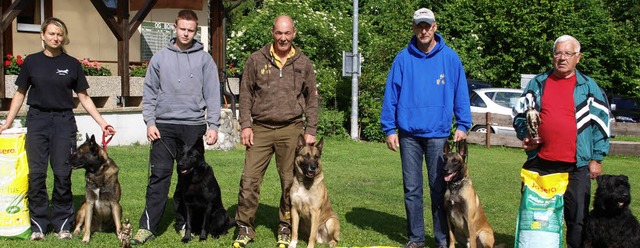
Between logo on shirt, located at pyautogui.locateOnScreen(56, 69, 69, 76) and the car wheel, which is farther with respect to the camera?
the car wheel

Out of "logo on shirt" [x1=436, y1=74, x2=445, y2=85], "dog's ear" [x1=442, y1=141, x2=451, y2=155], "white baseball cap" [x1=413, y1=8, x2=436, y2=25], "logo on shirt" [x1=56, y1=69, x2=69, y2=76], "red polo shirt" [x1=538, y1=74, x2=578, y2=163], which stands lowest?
"dog's ear" [x1=442, y1=141, x2=451, y2=155]

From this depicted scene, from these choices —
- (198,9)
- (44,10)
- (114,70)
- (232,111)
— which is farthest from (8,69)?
(198,9)

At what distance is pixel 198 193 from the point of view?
5.81 metres

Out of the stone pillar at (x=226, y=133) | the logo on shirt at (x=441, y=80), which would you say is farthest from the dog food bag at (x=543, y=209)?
the stone pillar at (x=226, y=133)

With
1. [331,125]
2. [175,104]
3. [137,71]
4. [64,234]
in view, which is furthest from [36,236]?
[331,125]

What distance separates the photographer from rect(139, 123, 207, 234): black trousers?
571 cm

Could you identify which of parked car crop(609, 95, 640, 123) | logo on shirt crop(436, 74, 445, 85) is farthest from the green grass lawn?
parked car crop(609, 95, 640, 123)

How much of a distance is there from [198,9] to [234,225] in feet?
34.7

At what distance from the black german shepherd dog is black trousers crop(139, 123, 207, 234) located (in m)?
0.10

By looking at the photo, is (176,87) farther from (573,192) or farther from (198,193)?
(573,192)

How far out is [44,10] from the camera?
13.3m

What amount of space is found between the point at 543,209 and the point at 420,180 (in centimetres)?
112

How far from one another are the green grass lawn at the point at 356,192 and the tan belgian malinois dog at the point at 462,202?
2.25 ft

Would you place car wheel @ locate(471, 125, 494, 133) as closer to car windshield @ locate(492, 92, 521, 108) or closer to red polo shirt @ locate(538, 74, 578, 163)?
car windshield @ locate(492, 92, 521, 108)
